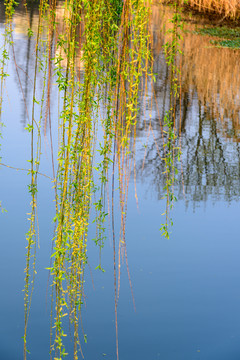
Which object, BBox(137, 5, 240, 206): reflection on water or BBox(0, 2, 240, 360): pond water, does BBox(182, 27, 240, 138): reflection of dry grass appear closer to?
BBox(137, 5, 240, 206): reflection on water

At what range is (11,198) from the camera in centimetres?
391

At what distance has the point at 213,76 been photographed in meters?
8.43

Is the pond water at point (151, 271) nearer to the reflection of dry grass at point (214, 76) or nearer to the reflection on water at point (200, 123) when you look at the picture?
the reflection on water at point (200, 123)

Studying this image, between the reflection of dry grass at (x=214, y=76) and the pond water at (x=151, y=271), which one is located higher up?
the reflection of dry grass at (x=214, y=76)

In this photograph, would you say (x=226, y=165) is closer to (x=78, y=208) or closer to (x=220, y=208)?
(x=220, y=208)

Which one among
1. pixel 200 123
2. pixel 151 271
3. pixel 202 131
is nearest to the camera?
pixel 151 271

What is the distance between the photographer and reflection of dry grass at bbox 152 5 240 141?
6.44 meters

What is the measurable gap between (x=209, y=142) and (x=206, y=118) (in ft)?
2.73

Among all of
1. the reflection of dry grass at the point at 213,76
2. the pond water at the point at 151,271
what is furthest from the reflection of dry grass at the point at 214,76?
the pond water at the point at 151,271

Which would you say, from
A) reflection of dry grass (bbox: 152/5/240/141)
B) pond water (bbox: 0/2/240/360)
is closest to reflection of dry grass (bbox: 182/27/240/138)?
reflection of dry grass (bbox: 152/5/240/141)

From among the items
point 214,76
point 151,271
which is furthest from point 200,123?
point 151,271

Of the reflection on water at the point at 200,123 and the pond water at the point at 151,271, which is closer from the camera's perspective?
the pond water at the point at 151,271

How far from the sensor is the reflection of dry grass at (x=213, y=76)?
6.44 m

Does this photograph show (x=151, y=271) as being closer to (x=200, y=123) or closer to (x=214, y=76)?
(x=200, y=123)
